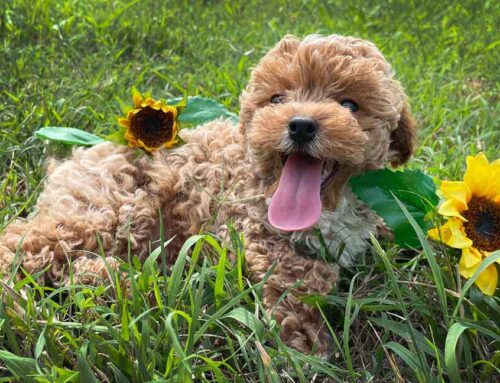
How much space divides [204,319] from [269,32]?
13.5 ft

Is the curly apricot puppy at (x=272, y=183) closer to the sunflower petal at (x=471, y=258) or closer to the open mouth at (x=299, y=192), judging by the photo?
the open mouth at (x=299, y=192)

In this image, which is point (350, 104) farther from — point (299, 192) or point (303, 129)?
point (299, 192)

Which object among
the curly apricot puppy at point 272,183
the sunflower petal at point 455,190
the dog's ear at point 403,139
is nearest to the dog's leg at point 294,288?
the curly apricot puppy at point 272,183

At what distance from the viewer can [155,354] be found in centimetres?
226

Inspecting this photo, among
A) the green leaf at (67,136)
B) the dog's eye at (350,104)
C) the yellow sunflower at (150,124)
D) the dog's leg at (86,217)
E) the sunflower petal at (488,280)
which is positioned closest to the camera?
the sunflower petal at (488,280)

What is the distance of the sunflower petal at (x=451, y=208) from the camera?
259cm

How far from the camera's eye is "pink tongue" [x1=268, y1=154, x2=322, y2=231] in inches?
106

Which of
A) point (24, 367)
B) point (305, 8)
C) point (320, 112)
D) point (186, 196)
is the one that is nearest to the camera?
point (24, 367)

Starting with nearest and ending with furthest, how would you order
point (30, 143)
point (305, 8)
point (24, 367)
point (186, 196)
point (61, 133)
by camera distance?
point (24, 367) < point (186, 196) < point (61, 133) < point (30, 143) < point (305, 8)

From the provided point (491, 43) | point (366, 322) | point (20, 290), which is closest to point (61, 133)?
point (20, 290)

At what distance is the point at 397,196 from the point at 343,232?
28 cm

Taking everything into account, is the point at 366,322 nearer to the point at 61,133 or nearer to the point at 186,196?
the point at 186,196

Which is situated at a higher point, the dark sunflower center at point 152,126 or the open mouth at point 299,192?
the open mouth at point 299,192

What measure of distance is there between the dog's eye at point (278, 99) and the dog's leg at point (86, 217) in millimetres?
755
